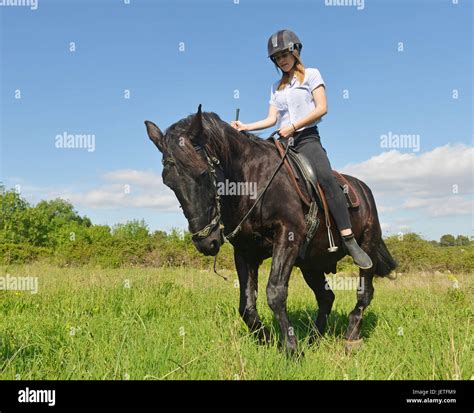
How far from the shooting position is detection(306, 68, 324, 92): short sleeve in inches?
182

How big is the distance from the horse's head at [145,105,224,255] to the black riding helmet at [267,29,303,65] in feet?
4.96

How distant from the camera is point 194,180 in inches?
141

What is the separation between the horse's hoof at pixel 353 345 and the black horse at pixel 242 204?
0.04 metres

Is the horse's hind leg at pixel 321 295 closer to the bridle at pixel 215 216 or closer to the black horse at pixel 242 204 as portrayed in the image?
the black horse at pixel 242 204

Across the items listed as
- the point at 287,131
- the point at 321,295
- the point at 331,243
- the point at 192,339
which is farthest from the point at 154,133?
the point at 321,295

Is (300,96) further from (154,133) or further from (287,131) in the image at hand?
(154,133)

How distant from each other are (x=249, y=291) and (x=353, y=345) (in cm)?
149

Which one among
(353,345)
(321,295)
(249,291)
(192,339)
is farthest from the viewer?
(321,295)

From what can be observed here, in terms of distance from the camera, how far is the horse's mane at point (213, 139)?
3650 mm

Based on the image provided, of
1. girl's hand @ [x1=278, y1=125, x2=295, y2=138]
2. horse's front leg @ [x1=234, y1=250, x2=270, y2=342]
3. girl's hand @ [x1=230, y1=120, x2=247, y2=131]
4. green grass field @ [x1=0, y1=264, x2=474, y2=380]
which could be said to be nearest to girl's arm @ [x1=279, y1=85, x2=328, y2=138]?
girl's hand @ [x1=278, y1=125, x2=295, y2=138]

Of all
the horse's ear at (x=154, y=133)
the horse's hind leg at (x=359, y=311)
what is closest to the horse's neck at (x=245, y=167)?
the horse's ear at (x=154, y=133)
